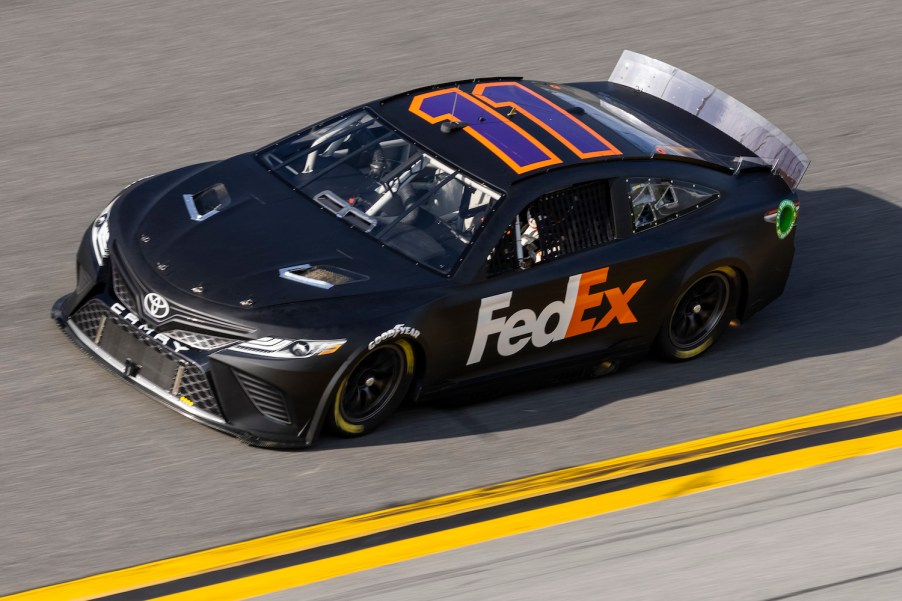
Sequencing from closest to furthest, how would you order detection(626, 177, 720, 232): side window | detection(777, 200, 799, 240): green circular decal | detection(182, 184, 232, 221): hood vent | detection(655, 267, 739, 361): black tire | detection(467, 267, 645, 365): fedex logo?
detection(467, 267, 645, 365): fedex logo → detection(182, 184, 232, 221): hood vent → detection(626, 177, 720, 232): side window → detection(655, 267, 739, 361): black tire → detection(777, 200, 799, 240): green circular decal

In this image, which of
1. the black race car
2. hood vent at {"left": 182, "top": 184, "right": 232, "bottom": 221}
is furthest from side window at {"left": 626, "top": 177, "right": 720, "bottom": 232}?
hood vent at {"left": 182, "top": 184, "right": 232, "bottom": 221}

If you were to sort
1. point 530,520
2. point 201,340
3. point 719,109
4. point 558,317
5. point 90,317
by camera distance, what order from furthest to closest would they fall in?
point 719,109, point 558,317, point 90,317, point 201,340, point 530,520

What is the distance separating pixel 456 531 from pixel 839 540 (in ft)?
6.01

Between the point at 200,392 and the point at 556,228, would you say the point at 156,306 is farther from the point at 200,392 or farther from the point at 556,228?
the point at 556,228

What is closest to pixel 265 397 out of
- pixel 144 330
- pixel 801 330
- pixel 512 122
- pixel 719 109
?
pixel 144 330

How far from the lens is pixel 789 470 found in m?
7.02

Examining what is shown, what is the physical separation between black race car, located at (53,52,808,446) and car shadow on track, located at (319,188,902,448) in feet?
0.54

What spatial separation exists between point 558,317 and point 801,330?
202 cm

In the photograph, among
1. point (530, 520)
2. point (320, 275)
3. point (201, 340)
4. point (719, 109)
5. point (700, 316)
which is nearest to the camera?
point (530, 520)

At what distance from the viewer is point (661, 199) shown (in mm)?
7770

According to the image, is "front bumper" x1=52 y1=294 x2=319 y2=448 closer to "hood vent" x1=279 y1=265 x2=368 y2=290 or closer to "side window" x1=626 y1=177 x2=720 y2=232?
"hood vent" x1=279 y1=265 x2=368 y2=290

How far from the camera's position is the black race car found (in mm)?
6641

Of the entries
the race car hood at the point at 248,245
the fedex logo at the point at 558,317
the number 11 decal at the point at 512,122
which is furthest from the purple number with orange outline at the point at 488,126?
the race car hood at the point at 248,245

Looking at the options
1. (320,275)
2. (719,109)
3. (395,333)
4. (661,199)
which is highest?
(719,109)
